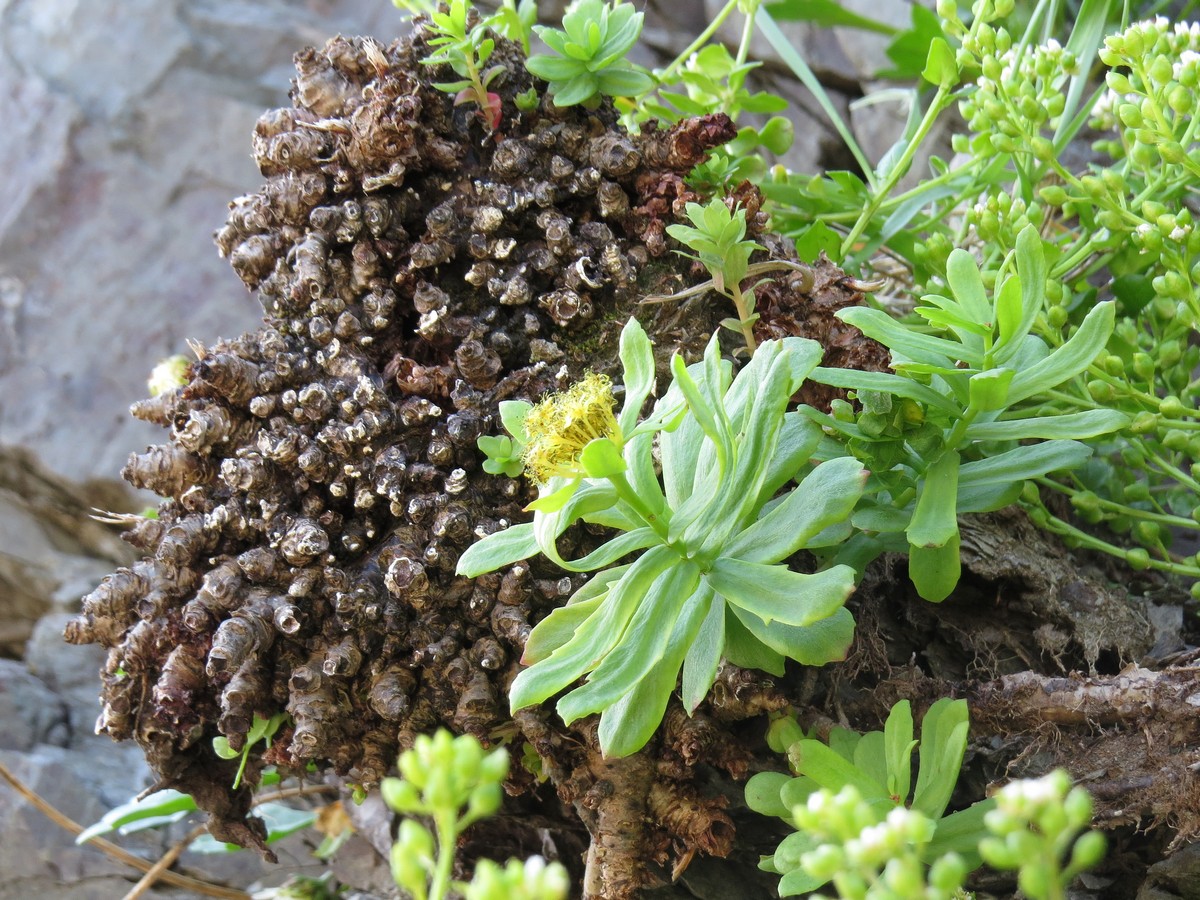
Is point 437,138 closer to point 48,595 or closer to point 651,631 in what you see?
point 651,631

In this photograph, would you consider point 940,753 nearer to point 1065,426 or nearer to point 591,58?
point 1065,426

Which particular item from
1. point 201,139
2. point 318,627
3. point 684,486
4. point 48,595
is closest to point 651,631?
point 684,486

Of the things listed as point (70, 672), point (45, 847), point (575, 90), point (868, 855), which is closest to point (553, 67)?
point (575, 90)

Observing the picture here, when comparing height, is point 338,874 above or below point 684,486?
below

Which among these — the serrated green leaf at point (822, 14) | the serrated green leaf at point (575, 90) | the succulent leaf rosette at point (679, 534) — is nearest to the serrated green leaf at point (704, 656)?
the succulent leaf rosette at point (679, 534)

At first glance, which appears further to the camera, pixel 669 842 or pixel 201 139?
pixel 201 139

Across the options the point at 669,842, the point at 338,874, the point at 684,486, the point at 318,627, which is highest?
the point at 684,486

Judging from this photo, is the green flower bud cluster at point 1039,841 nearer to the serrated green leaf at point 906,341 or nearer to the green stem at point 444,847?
the green stem at point 444,847

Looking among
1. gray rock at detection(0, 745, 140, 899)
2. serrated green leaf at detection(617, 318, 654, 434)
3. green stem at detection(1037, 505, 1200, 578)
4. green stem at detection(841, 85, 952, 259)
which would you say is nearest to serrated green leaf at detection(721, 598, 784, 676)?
serrated green leaf at detection(617, 318, 654, 434)
